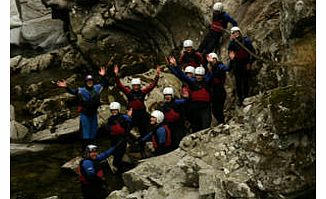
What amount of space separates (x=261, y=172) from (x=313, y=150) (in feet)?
3.40

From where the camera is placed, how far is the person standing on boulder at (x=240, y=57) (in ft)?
48.2

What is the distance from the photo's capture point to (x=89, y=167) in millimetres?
12859

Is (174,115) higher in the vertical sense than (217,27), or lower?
lower

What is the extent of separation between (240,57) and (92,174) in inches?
201

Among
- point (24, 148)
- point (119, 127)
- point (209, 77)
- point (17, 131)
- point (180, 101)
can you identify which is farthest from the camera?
point (17, 131)

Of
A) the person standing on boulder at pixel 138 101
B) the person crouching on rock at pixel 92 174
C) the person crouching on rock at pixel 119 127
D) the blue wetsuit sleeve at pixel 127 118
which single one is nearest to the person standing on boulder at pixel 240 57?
the person standing on boulder at pixel 138 101

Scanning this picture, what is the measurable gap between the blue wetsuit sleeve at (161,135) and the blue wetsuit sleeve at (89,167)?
6.31ft

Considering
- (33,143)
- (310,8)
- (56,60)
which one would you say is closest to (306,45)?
(310,8)

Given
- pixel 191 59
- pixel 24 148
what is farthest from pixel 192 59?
pixel 24 148

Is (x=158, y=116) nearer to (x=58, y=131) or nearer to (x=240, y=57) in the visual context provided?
(x=240, y=57)

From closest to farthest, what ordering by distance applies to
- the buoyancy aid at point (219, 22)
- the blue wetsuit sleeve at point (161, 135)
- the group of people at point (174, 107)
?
the group of people at point (174, 107) → the blue wetsuit sleeve at point (161, 135) → the buoyancy aid at point (219, 22)

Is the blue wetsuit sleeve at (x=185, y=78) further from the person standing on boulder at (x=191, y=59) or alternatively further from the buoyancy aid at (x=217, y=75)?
the person standing on boulder at (x=191, y=59)

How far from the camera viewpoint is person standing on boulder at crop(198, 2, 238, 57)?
56.3 feet
